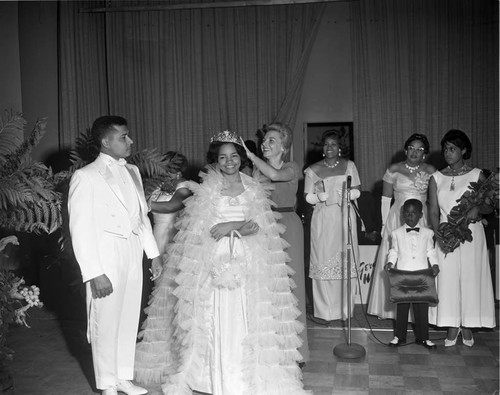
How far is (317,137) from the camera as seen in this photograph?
925cm

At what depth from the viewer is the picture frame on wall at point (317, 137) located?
896 cm

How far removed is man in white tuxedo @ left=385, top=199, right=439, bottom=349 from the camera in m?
5.38

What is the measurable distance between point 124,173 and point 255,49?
14.6ft

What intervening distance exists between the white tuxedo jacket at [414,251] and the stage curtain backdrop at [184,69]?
3271 mm

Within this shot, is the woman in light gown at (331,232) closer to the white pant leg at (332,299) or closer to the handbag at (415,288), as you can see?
the white pant leg at (332,299)

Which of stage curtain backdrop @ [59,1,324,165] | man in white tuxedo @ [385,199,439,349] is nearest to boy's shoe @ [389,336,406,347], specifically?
man in white tuxedo @ [385,199,439,349]

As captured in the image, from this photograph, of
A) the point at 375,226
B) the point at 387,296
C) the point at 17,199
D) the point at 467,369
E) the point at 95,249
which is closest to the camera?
the point at 95,249

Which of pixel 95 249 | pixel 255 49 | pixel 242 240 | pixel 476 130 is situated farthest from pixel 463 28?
pixel 95 249

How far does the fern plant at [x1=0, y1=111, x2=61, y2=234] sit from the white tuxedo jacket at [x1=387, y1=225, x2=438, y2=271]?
114 inches

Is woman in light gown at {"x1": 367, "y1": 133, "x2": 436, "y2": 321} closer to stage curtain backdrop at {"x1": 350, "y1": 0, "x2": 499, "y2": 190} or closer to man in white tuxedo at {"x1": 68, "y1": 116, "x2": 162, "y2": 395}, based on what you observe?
stage curtain backdrop at {"x1": 350, "y1": 0, "x2": 499, "y2": 190}

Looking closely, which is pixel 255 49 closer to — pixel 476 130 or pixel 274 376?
pixel 476 130

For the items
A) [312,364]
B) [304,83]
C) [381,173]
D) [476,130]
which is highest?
[304,83]

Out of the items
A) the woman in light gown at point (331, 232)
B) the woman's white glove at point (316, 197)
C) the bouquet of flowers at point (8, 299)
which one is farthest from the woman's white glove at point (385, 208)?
the bouquet of flowers at point (8, 299)

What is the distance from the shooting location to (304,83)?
8.80 m
